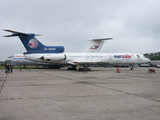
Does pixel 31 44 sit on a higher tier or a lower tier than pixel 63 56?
higher

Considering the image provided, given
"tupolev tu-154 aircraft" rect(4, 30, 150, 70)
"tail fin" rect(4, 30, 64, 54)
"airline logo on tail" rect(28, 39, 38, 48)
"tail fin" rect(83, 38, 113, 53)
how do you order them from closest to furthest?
"tail fin" rect(4, 30, 64, 54)
"tupolev tu-154 aircraft" rect(4, 30, 150, 70)
"airline logo on tail" rect(28, 39, 38, 48)
"tail fin" rect(83, 38, 113, 53)

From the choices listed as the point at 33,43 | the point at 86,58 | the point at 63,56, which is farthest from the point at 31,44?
the point at 86,58

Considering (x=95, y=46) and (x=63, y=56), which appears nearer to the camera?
(x=63, y=56)

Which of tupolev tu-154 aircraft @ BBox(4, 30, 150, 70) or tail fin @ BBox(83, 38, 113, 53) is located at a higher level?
tail fin @ BBox(83, 38, 113, 53)

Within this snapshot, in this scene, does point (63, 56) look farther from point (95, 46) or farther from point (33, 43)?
point (95, 46)

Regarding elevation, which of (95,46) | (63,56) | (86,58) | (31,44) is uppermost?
(95,46)

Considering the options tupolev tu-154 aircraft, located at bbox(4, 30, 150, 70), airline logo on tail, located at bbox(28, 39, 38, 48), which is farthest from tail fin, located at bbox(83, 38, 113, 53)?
airline logo on tail, located at bbox(28, 39, 38, 48)

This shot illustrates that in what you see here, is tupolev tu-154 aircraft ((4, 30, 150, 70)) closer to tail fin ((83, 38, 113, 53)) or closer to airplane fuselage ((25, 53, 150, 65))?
airplane fuselage ((25, 53, 150, 65))

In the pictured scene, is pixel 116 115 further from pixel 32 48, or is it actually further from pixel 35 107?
pixel 32 48

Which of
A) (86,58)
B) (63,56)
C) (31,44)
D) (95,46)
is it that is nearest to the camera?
(63,56)

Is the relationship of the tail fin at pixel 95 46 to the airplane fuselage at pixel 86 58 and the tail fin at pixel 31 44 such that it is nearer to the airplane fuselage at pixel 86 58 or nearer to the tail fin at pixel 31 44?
the airplane fuselage at pixel 86 58

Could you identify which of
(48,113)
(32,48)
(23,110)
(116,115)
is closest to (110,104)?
(116,115)

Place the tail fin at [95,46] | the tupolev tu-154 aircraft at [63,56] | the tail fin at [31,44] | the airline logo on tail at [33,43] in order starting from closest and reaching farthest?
the tail fin at [31,44], the tupolev tu-154 aircraft at [63,56], the airline logo on tail at [33,43], the tail fin at [95,46]

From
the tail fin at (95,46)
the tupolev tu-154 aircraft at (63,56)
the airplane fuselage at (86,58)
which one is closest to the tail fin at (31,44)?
the tupolev tu-154 aircraft at (63,56)
